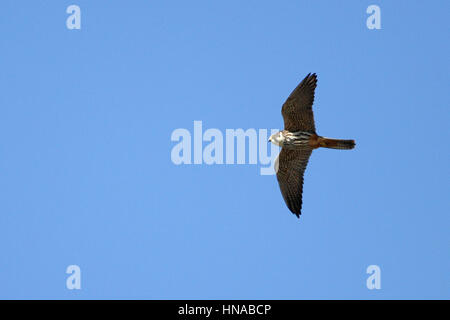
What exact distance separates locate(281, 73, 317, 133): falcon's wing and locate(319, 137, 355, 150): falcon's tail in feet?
0.92

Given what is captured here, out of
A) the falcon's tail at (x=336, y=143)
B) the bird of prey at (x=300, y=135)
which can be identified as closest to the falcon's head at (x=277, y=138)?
the bird of prey at (x=300, y=135)

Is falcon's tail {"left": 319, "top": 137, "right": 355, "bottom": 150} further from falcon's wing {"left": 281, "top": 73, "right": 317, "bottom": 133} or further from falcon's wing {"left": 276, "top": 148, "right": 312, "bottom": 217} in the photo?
falcon's wing {"left": 276, "top": 148, "right": 312, "bottom": 217}

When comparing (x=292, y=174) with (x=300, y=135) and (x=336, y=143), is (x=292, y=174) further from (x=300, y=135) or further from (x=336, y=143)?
(x=336, y=143)

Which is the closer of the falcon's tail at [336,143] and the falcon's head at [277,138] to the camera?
the falcon's tail at [336,143]

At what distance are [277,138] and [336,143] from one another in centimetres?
108

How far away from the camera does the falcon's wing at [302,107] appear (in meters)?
12.9

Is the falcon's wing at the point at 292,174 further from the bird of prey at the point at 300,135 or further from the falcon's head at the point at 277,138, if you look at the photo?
the falcon's head at the point at 277,138
